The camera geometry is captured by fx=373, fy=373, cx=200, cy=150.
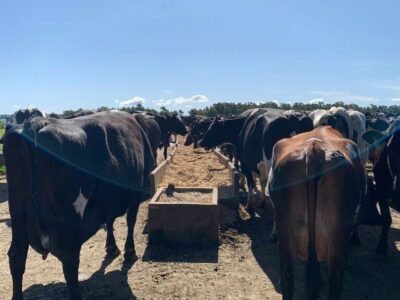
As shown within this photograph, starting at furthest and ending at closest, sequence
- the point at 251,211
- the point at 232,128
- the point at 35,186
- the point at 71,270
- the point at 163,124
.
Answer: the point at 163,124, the point at 232,128, the point at 251,211, the point at 71,270, the point at 35,186

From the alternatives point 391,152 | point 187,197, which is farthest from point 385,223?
point 187,197

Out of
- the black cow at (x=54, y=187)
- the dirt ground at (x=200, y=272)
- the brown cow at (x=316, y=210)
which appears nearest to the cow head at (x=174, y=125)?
the dirt ground at (x=200, y=272)

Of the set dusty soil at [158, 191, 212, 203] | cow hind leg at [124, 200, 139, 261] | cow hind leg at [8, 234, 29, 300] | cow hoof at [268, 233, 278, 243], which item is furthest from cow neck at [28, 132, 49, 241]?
cow hoof at [268, 233, 278, 243]

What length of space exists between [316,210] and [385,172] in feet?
10.1

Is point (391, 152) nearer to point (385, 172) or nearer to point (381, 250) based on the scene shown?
point (385, 172)

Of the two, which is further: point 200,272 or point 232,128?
point 232,128

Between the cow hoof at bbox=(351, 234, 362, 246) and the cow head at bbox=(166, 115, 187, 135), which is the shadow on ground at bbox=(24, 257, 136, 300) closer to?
the cow hoof at bbox=(351, 234, 362, 246)

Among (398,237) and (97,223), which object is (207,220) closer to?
(97,223)

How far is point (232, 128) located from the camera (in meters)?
9.70

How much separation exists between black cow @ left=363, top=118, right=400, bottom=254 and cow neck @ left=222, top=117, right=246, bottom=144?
391 cm

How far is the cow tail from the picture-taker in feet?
11.6

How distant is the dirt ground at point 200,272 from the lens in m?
4.82

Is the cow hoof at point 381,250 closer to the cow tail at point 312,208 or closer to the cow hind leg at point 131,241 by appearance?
the cow tail at point 312,208

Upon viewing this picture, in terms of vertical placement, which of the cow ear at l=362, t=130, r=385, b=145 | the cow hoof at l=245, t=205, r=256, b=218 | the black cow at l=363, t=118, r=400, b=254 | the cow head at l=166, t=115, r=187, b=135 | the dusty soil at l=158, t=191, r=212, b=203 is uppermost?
the cow ear at l=362, t=130, r=385, b=145
